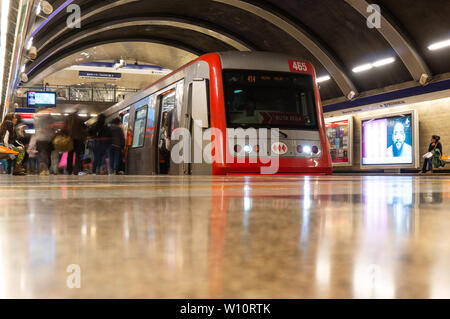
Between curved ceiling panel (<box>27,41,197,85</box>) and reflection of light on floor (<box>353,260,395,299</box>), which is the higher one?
curved ceiling panel (<box>27,41,197,85</box>)

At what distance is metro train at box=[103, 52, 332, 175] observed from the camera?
19.0 ft

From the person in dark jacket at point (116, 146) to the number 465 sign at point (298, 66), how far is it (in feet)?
14.7

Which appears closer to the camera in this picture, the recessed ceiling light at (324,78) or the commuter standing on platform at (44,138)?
the commuter standing on platform at (44,138)

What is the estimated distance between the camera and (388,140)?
1327 cm

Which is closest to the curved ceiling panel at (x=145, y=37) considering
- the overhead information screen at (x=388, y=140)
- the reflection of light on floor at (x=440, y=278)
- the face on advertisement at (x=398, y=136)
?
the overhead information screen at (x=388, y=140)

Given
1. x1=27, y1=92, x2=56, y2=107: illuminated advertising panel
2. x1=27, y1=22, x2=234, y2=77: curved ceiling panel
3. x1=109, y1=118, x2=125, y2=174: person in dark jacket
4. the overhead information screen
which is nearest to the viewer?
x1=109, y1=118, x2=125, y2=174: person in dark jacket

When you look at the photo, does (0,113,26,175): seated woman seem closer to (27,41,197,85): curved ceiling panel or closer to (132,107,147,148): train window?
(132,107,147,148): train window

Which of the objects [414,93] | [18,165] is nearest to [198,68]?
[18,165]

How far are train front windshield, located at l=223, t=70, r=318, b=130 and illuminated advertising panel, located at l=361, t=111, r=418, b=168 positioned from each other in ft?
24.4

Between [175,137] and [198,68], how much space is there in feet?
3.90

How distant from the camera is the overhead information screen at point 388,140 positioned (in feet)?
41.5

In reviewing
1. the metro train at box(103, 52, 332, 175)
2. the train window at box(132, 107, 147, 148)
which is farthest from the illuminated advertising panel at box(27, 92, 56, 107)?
the metro train at box(103, 52, 332, 175)

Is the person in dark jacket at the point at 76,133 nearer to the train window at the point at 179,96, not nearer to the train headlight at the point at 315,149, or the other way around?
the train window at the point at 179,96

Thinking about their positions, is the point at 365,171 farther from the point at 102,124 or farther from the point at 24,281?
the point at 24,281
